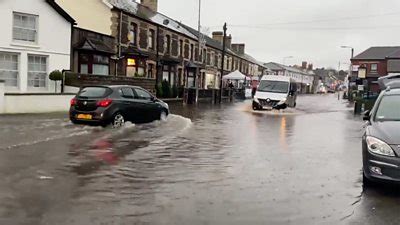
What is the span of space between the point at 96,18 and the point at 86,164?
1010 inches

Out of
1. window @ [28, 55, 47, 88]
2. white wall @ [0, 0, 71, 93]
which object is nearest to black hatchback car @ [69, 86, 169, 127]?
white wall @ [0, 0, 71, 93]

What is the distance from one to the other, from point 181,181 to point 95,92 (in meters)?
8.69

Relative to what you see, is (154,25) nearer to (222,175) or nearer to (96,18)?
(96,18)

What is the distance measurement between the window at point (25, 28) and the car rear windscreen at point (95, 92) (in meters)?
9.49

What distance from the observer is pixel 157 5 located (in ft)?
164

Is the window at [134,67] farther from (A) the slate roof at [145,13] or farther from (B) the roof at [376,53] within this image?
(B) the roof at [376,53]

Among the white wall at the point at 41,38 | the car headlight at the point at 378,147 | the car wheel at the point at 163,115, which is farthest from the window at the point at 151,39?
the car headlight at the point at 378,147

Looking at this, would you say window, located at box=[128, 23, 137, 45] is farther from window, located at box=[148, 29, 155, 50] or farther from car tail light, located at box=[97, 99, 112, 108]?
car tail light, located at box=[97, 99, 112, 108]

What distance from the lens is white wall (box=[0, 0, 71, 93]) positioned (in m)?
22.5

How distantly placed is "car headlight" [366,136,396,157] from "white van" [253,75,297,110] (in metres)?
22.8

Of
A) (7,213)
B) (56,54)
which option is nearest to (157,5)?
(56,54)

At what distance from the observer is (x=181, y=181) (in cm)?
782

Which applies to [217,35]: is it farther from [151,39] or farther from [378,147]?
[378,147]

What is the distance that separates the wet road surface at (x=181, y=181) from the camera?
586 cm
